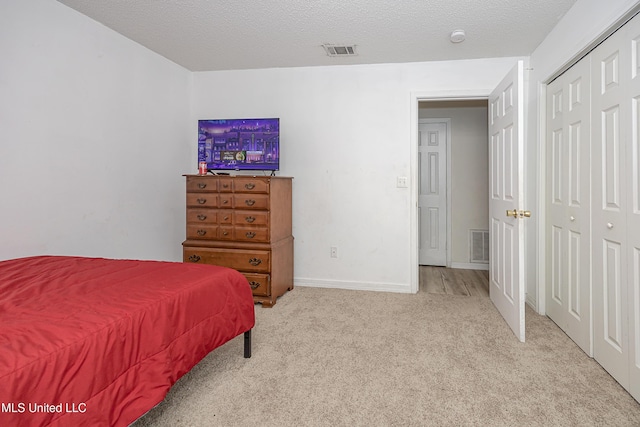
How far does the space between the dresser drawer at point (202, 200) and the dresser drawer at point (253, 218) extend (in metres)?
0.26

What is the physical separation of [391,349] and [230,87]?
3.22 metres

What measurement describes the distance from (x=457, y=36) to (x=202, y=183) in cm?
257

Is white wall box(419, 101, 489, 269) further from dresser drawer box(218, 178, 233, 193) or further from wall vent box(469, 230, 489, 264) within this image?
dresser drawer box(218, 178, 233, 193)

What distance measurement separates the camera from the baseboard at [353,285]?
3.71m

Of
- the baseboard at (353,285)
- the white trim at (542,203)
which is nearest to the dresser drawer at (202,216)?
the baseboard at (353,285)

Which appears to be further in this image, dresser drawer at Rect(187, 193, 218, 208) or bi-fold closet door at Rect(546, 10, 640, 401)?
dresser drawer at Rect(187, 193, 218, 208)

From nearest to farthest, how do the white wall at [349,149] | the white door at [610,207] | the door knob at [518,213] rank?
the white door at [610,207] < the door knob at [518,213] < the white wall at [349,149]

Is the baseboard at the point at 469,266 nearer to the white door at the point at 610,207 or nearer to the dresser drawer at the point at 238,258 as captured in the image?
the white door at the point at 610,207

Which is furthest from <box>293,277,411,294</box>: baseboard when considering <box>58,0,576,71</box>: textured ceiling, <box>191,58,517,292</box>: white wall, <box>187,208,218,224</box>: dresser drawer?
<box>58,0,576,71</box>: textured ceiling

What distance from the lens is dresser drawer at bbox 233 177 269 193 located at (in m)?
3.24

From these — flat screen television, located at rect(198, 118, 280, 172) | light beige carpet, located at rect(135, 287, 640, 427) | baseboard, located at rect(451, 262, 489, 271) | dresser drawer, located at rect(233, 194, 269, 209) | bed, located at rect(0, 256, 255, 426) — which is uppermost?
flat screen television, located at rect(198, 118, 280, 172)

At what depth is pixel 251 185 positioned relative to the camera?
3256 mm

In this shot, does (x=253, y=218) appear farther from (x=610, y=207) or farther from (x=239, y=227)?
(x=610, y=207)

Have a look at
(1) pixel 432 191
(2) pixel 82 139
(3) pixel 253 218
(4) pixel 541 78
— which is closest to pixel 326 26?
(3) pixel 253 218
